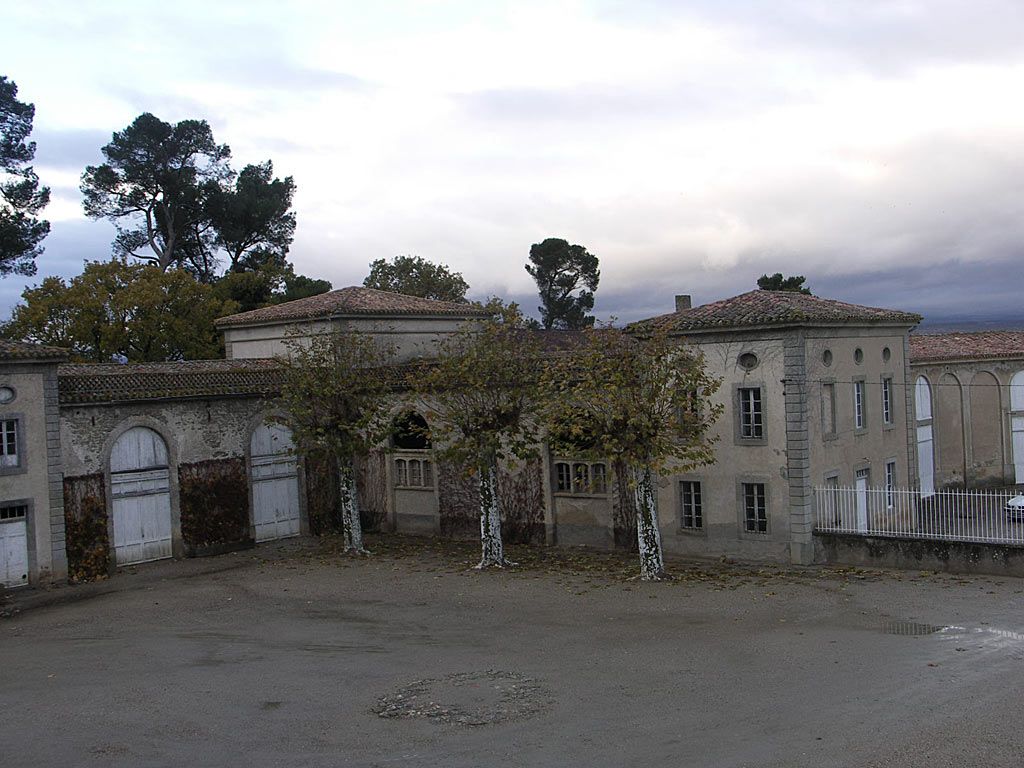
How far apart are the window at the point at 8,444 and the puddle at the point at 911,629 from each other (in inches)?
745

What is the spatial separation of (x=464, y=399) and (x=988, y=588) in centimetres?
1185

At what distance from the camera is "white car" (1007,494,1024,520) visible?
23109 millimetres

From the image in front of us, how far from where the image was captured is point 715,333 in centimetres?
2462

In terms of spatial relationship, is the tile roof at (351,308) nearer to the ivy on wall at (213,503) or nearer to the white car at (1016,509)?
the ivy on wall at (213,503)

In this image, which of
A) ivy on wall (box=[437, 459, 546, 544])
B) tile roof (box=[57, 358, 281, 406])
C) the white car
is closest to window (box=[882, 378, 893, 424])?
the white car

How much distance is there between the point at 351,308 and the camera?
3259 cm

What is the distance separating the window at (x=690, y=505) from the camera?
25.4 metres

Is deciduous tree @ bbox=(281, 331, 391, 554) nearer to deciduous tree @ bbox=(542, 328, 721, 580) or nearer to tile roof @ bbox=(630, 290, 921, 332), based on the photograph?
deciduous tree @ bbox=(542, 328, 721, 580)

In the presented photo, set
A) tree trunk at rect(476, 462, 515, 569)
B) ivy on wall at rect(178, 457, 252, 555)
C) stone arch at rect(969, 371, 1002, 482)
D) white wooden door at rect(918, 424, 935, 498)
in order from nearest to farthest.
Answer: tree trunk at rect(476, 462, 515, 569), ivy on wall at rect(178, 457, 252, 555), white wooden door at rect(918, 424, 935, 498), stone arch at rect(969, 371, 1002, 482)

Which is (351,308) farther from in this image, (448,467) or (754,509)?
(754,509)

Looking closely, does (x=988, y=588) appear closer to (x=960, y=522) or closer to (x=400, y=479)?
(x=960, y=522)

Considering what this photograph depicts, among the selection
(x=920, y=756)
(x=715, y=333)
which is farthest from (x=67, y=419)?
(x=920, y=756)

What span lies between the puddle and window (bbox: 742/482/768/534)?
685cm

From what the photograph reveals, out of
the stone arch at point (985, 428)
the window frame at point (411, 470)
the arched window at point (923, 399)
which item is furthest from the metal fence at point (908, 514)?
the stone arch at point (985, 428)
